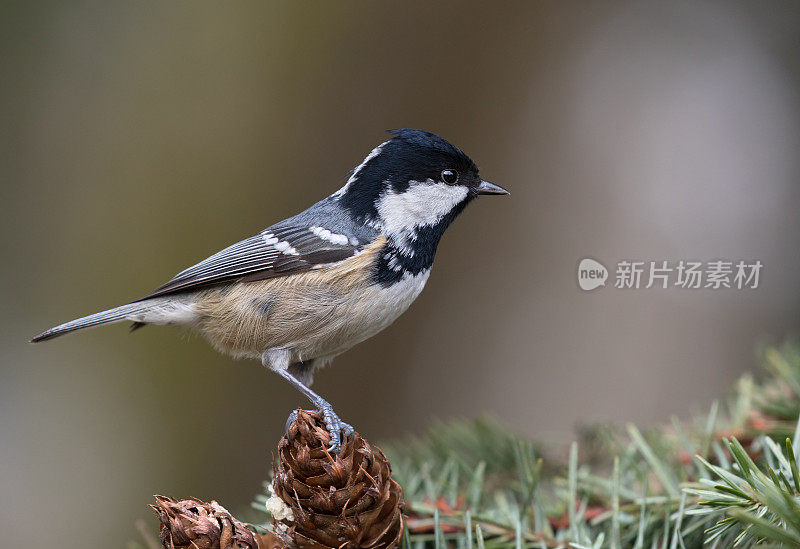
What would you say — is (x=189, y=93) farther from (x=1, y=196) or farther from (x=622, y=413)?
(x=622, y=413)

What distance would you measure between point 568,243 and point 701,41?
133 centimetres

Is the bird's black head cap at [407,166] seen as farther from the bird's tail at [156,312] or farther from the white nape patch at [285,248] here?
the bird's tail at [156,312]

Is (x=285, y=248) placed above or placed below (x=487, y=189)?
below

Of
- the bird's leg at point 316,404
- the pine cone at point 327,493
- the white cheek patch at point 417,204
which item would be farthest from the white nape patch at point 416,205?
the pine cone at point 327,493

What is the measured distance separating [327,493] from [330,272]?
550 millimetres

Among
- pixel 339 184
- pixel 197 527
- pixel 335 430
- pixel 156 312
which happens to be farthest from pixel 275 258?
pixel 339 184

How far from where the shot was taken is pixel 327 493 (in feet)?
2.84

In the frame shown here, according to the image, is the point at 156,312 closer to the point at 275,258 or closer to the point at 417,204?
the point at 275,258

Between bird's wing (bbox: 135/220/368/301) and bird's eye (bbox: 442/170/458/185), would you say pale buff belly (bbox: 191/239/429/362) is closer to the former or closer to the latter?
bird's wing (bbox: 135/220/368/301)

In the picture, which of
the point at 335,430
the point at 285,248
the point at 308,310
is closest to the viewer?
the point at 335,430

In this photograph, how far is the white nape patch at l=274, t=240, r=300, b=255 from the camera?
1.39 meters

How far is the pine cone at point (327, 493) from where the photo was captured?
868 millimetres

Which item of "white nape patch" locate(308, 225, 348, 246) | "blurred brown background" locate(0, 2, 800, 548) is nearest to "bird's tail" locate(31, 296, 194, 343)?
"white nape patch" locate(308, 225, 348, 246)

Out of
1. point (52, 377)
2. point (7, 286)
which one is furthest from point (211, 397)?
point (7, 286)
